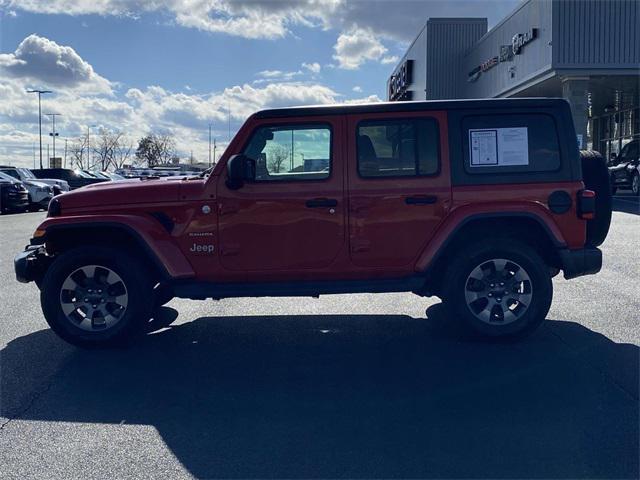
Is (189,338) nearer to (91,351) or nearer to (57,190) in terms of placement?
(91,351)

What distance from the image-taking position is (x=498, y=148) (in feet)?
20.3

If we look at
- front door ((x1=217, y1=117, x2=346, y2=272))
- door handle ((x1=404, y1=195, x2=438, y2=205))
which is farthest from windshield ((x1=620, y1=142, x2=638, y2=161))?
front door ((x1=217, y1=117, x2=346, y2=272))

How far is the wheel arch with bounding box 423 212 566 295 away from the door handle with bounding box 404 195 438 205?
1.00 feet

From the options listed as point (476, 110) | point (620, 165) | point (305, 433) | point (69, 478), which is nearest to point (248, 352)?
point (305, 433)

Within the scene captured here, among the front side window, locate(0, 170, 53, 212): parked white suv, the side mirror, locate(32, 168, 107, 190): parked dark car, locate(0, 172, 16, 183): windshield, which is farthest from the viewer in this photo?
locate(32, 168, 107, 190): parked dark car

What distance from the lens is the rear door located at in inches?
238

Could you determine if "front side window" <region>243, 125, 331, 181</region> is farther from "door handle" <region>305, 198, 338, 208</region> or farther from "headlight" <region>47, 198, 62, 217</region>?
"headlight" <region>47, 198, 62, 217</region>

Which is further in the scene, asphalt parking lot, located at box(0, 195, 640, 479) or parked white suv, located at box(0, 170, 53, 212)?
parked white suv, located at box(0, 170, 53, 212)

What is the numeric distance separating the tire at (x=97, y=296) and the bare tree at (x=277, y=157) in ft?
4.71

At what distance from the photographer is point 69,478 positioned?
3570mm

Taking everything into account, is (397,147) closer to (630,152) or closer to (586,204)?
(586,204)

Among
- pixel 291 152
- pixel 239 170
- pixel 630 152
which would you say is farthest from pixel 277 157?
pixel 630 152

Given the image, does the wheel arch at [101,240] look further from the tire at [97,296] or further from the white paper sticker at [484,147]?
the white paper sticker at [484,147]

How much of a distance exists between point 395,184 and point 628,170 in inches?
783
